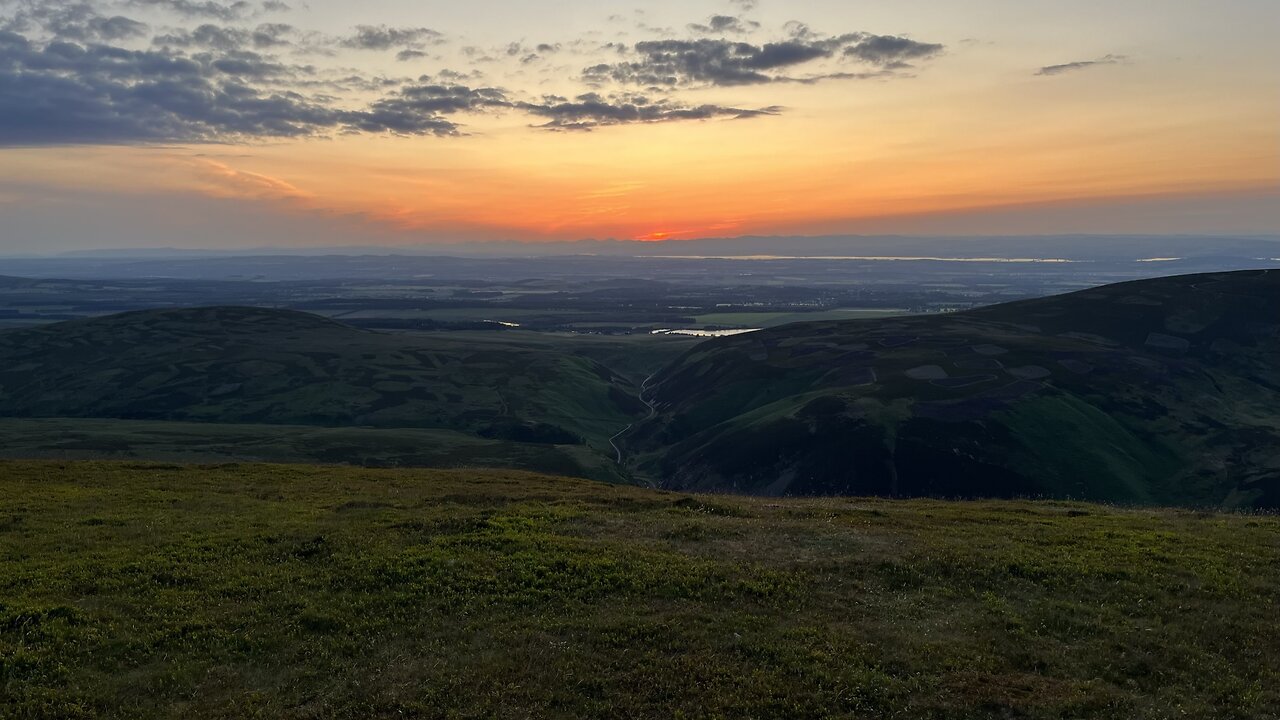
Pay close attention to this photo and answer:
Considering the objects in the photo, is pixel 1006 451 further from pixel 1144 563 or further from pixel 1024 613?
pixel 1024 613

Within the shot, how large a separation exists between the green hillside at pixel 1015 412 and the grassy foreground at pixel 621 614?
2639 inches

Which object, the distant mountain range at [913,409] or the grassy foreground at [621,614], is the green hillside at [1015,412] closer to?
the distant mountain range at [913,409]

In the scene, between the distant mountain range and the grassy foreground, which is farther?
the distant mountain range

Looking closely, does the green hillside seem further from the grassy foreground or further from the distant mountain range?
the grassy foreground

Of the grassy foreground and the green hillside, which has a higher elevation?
the grassy foreground

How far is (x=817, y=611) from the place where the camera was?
87.6 ft

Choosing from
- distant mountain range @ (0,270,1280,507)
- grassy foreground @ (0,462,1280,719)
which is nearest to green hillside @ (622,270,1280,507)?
distant mountain range @ (0,270,1280,507)

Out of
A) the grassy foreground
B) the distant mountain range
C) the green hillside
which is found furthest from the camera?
the distant mountain range

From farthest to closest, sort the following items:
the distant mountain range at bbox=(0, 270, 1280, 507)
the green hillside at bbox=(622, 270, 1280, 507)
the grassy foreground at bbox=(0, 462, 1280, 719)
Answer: the distant mountain range at bbox=(0, 270, 1280, 507), the green hillside at bbox=(622, 270, 1280, 507), the grassy foreground at bbox=(0, 462, 1280, 719)

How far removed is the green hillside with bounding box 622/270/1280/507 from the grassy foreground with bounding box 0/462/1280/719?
67.0 meters

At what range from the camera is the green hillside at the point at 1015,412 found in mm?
103625

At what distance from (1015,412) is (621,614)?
11302cm

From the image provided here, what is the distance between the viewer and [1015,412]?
118 meters

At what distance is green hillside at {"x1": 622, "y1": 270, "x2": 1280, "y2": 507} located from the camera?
340 feet
